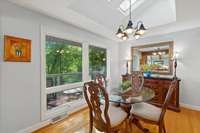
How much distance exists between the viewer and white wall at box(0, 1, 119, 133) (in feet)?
6.41

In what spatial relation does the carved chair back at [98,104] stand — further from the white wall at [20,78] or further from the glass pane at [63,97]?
the glass pane at [63,97]

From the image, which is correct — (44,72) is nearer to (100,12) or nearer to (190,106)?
(100,12)

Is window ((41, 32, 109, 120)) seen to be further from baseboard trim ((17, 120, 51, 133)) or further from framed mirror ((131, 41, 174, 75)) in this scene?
framed mirror ((131, 41, 174, 75))

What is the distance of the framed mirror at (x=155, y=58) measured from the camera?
150 inches

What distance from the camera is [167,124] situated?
2.52 m

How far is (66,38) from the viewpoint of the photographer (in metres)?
3.02

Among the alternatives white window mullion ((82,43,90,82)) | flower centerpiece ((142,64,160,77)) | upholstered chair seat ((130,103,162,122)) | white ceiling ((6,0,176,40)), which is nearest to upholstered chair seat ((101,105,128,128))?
upholstered chair seat ((130,103,162,122))

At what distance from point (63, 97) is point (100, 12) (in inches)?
92.7

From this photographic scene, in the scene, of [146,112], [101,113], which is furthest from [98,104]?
[146,112]

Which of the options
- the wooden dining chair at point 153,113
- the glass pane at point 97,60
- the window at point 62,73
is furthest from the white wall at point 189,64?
the window at point 62,73

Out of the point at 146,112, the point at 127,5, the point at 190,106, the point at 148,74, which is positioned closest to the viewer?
the point at 146,112

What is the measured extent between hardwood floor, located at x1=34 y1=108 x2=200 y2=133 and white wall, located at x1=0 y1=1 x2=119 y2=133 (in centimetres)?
48

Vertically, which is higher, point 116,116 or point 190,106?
point 116,116

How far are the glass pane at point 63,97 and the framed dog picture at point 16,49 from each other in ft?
3.39
